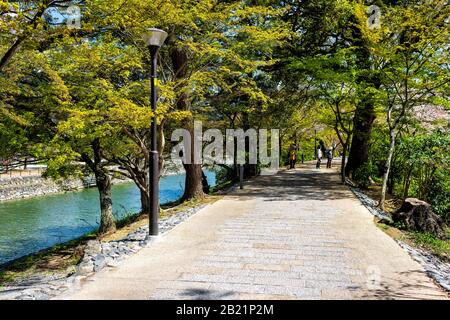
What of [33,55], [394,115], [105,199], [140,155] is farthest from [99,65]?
[394,115]

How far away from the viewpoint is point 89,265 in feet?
18.0

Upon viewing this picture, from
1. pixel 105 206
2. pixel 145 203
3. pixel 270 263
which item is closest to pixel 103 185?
pixel 105 206

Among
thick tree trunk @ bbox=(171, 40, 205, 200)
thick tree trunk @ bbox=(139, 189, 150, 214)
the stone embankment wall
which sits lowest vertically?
the stone embankment wall

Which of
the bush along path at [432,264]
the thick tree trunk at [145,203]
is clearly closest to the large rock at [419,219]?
the bush along path at [432,264]

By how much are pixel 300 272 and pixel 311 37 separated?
11.5 metres

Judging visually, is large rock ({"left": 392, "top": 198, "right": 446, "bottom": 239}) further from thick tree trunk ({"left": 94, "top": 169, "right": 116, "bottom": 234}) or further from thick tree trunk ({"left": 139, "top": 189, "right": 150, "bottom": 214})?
thick tree trunk ({"left": 94, "top": 169, "right": 116, "bottom": 234})

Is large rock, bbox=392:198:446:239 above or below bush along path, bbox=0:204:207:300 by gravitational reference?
above

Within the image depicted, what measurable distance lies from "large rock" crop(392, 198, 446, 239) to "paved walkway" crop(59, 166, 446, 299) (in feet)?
2.69

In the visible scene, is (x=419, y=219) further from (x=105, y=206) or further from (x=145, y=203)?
(x=145, y=203)

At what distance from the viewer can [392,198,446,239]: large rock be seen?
26.2 feet

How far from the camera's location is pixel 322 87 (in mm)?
14203

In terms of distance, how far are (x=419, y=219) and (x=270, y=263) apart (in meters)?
4.37

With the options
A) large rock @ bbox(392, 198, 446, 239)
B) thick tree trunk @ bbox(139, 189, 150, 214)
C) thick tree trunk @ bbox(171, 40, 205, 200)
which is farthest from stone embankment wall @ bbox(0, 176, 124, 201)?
large rock @ bbox(392, 198, 446, 239)
